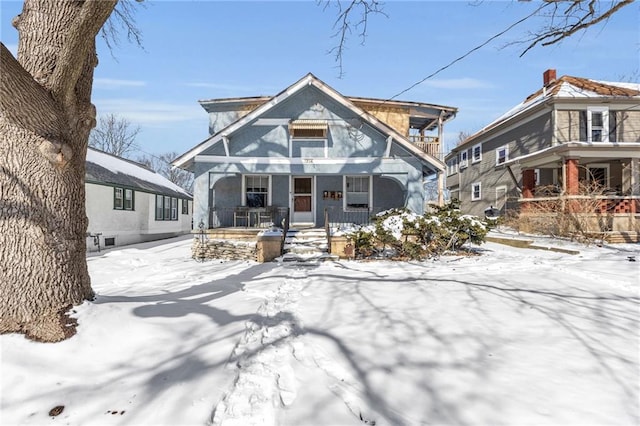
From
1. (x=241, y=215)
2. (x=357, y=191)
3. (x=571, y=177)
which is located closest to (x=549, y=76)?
(x=571, y=177)

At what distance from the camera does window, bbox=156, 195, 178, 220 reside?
59.1ft

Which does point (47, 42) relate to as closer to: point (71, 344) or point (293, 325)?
point (71, 344)

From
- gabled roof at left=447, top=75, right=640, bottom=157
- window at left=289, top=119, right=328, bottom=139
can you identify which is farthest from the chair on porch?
gabled roof at left=447, top=75, right=640, bottom=157

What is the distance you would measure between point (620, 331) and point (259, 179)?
11.9 meters

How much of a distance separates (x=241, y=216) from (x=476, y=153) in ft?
63.3

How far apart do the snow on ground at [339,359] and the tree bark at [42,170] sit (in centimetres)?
35

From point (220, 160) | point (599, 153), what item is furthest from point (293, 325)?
point (599, 153)

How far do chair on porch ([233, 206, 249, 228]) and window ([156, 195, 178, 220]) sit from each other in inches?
326

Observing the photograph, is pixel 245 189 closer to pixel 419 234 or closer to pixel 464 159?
pixel 419 234

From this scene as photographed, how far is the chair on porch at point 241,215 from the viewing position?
12.1 m

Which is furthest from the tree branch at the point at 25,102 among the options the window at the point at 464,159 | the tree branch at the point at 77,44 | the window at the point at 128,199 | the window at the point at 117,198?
the window at the point at 464,159

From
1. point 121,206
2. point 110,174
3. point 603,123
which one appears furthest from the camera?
point 603,123

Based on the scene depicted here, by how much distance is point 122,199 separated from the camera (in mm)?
14508

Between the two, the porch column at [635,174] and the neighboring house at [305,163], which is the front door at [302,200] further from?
the porch column at [635,174]
